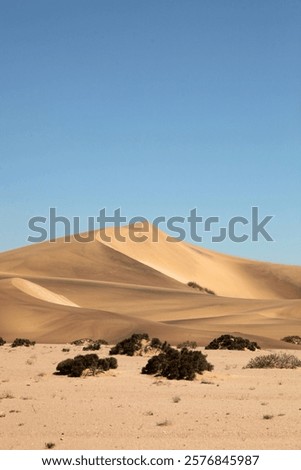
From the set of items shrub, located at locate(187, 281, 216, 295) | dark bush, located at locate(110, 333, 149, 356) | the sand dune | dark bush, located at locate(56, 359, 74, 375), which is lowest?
dark bush, located at locate(56, 359, 74, 375)

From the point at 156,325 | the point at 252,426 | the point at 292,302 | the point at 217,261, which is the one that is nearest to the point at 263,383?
the point at 252,426

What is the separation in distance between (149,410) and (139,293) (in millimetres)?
50369

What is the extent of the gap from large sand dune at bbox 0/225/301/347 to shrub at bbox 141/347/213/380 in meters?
15.0

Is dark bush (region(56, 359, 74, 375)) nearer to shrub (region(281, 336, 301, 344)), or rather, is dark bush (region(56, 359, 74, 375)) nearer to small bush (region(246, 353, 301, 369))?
small bush (region(246, 353, 301, 369))

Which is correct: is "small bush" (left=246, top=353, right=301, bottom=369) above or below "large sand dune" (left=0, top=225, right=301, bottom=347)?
below

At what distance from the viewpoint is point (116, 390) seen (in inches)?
707

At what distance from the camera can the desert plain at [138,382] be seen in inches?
469

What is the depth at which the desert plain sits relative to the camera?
39.1 feet

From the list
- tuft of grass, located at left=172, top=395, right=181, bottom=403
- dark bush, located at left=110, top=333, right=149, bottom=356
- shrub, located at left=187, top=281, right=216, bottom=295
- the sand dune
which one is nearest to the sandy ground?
tuft of grass, located at left=172, top=395, right=181, bottom=403

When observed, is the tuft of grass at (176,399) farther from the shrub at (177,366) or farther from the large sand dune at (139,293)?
the large sand dune at (139,293)

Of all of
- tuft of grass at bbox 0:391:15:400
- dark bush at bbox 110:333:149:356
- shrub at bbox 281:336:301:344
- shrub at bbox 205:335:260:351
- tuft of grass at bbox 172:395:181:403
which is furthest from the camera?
shrub at bbox 281:336:301:344

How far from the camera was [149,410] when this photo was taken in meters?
14.5

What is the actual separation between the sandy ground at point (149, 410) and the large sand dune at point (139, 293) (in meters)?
16.9
